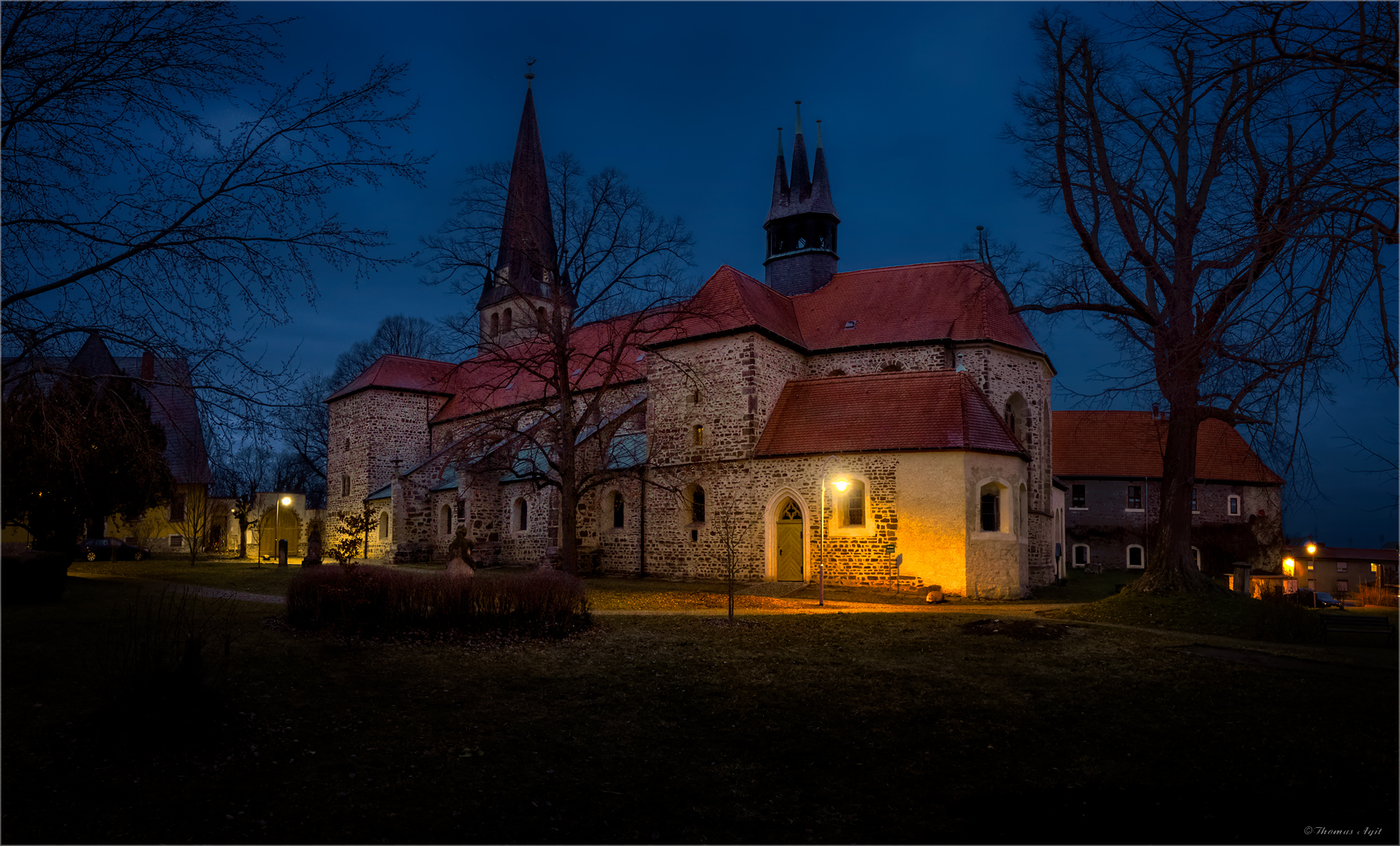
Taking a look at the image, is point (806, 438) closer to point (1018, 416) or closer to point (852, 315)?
point (852, 315)

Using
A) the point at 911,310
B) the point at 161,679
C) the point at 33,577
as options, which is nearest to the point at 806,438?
the point at 911,310

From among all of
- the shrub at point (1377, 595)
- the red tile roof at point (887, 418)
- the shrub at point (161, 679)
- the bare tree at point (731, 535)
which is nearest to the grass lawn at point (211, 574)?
the shrub at point (161, 679)

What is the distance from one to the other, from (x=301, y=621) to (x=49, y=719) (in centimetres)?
455

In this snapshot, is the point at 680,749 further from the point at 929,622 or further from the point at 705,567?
the point at 705,567

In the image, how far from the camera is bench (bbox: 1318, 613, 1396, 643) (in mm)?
13156

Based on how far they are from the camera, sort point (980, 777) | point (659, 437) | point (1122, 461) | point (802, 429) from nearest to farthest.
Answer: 1. point (980, 777)
2. point (802, 429)
3. point (659, 437)
4. point (1122, 461)

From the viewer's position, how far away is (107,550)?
30.5m

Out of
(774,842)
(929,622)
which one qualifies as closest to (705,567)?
(929,622)

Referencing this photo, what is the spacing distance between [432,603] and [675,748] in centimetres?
551

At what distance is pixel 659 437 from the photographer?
26.7 m

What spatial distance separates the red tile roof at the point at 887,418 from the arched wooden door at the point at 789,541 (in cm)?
173

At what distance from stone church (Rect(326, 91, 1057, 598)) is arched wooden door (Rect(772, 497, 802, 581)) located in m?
0.06

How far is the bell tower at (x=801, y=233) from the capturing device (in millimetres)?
31625

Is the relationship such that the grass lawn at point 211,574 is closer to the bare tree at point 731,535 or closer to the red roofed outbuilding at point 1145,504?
the bare tree at point 731,535
